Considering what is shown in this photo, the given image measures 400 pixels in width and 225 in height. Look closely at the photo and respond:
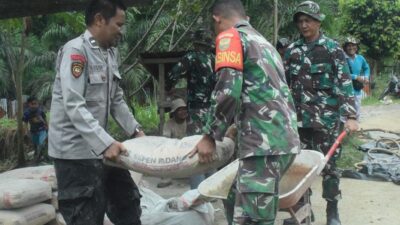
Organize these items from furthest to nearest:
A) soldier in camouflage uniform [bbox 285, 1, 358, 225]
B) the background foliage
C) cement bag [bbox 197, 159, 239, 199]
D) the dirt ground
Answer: the background foliage
the dirt ground
soldier in camouflage uniform [bbox 285, 1, 358, 225]
cement bag [bbox 197, 159, 239, 199]

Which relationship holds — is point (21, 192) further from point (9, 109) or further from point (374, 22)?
point (374, 22)

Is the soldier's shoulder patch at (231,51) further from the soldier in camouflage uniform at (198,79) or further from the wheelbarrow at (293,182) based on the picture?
the soldier in camouflage uniform at (198,79)

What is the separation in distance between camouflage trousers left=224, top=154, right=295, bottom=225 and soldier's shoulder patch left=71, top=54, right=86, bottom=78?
1.05m

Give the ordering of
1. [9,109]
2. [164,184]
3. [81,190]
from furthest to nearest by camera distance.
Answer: [9,109], [164,184], [81,190]

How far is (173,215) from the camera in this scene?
180 inches

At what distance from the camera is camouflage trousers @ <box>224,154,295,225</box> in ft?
9.89

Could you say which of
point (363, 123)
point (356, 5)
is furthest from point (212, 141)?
point (356, 5)

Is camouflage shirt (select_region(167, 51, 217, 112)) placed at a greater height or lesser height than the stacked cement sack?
greater

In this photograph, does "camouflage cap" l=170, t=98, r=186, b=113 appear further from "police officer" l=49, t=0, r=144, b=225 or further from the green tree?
the green tree

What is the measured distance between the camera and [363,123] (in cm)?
1288

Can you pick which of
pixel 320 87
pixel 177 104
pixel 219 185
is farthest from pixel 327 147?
pixel 177 104

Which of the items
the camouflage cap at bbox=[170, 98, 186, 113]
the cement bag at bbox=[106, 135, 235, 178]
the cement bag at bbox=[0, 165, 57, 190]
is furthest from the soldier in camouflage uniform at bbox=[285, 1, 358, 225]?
the cement bag at bbox=[0, 165, 57, 190]

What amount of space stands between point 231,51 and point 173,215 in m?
2.05

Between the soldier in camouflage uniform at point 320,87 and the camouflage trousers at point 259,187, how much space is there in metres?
1.79
